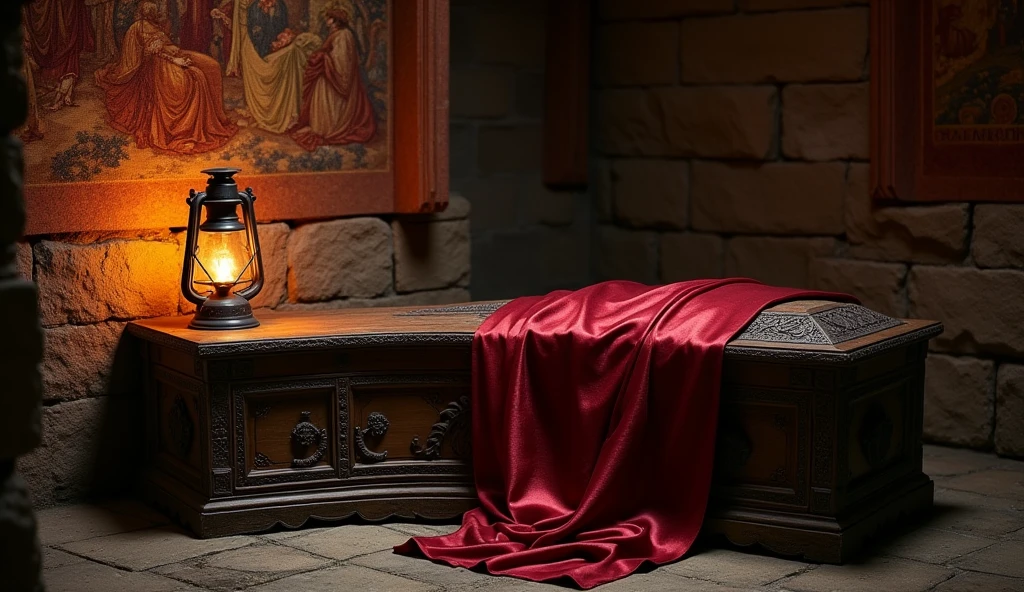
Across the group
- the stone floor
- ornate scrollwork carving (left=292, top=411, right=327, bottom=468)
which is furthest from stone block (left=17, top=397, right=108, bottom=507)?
ornate scrollwork carving (left=292, top=411, right=327, bottom=468)

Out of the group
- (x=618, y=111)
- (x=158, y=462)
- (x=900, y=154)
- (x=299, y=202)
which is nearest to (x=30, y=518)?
(x=158, y=462)

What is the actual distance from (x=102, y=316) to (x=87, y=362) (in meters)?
0.17

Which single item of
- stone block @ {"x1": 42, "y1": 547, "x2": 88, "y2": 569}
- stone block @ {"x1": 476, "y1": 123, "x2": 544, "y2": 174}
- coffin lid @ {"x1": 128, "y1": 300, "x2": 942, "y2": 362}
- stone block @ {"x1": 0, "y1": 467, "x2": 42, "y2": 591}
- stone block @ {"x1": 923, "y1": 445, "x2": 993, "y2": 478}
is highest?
stone block @ {"x1": 476, "y1": 123, "x2": 544, "y2": 174}

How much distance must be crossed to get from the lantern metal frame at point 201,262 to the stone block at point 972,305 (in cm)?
286

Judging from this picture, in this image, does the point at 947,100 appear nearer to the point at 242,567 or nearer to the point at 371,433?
the point at 371,433

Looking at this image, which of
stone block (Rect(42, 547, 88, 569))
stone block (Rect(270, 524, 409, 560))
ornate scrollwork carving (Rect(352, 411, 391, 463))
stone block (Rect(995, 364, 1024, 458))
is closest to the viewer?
stone block (Rect(42, 547, 88, 569))

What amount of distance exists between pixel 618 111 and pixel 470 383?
264cm

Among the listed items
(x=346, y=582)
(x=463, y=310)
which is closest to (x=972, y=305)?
(x=463, y=310)

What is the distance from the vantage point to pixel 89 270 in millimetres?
4535

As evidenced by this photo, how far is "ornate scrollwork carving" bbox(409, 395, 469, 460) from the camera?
14.3 ft

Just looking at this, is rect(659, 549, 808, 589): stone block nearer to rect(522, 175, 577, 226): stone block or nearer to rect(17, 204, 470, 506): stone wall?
rect(17, 204, 470, 506): stone wall

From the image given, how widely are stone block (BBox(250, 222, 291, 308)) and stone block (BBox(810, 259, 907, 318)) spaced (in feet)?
7.93

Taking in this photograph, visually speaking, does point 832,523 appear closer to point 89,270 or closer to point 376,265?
point 376,265

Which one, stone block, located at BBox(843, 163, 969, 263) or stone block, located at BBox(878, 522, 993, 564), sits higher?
stone block, located at BBox(843, 163, 969, 263)
